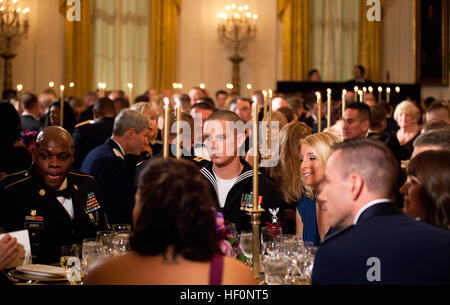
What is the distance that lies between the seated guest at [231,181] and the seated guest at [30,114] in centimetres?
510

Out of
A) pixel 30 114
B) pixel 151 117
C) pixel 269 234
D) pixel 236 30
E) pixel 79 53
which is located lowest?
pixel 269 234

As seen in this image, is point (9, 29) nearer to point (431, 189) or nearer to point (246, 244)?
point (246, 244)

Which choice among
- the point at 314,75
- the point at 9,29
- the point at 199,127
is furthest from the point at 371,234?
the point at 314,75

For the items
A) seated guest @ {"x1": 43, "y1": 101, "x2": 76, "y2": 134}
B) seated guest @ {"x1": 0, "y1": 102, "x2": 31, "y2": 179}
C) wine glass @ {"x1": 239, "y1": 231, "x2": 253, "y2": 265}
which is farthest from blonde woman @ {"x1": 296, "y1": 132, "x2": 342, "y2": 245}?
seated guest @ {"x1": 43, "y1": 101, "x2": 76, "y2": 134}

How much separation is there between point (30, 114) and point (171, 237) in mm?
7601

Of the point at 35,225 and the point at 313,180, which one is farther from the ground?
the point at 313,180

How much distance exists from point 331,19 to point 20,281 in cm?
1490

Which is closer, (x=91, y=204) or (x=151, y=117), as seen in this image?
(x=91, y=204)

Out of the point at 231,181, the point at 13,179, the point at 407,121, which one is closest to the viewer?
the point at 13,179

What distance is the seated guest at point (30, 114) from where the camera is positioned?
349 inches

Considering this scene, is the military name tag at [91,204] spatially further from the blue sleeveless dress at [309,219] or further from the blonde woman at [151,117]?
the blonde woman at [151,117]

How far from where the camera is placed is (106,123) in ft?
22.9

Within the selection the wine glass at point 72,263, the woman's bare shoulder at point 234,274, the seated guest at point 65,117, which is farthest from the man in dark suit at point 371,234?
the seated guest at point 65,117

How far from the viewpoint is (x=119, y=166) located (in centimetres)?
543
